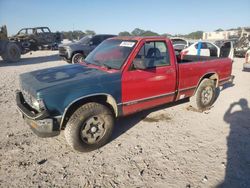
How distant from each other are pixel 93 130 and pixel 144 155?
3.10ft

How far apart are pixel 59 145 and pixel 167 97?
7.68 ft

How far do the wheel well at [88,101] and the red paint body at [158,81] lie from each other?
0.66 feet

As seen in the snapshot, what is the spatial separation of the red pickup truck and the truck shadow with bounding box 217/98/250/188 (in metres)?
1.25

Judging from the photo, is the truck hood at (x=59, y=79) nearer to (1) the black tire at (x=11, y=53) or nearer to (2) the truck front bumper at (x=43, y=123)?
(2) the truck front bumper at (x=43, y=123)

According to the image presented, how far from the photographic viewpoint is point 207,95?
5.26m

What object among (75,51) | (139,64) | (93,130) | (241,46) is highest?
(241,46)

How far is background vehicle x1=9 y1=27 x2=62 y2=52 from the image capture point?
Answer: 1694 cm

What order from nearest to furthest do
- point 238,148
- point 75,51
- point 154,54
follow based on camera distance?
point 238,148, point 154,54, point 75,51

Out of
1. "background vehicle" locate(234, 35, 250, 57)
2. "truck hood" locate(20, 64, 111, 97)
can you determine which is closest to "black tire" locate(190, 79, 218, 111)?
"truck hood" locate(20, 64, 111, 97)

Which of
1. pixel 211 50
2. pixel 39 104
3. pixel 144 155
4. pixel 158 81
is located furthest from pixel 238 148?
pixel 211 50

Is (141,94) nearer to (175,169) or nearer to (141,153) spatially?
(141,153)

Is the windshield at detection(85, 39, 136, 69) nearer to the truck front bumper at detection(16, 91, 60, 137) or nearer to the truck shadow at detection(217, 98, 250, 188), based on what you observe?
the truck front bumper at detection(16, 91, 60, 137)

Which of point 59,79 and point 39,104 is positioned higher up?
point 59,79

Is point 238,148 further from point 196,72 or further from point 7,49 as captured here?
point 7,49
